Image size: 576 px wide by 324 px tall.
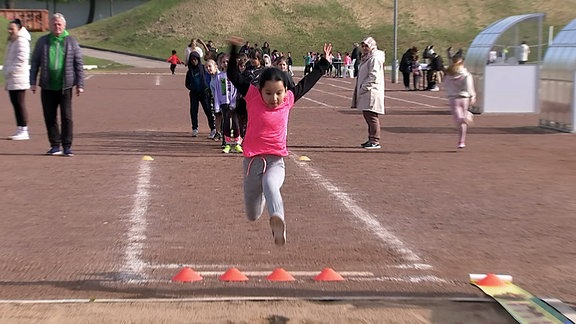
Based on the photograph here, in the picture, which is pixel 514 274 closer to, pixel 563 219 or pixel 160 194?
pixel 563 219

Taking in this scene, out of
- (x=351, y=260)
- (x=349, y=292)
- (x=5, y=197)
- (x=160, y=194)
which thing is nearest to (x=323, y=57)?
(x=351, y=260)

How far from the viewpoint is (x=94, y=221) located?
348 inches

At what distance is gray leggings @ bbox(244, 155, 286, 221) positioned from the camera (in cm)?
663

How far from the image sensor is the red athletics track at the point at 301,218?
6566mm

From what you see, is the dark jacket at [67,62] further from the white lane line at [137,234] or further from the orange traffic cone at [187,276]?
the orange traffic cone at [187,276]

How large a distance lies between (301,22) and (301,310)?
74222 millimetres

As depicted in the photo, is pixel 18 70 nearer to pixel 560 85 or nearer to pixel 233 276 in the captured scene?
pixel 233 276

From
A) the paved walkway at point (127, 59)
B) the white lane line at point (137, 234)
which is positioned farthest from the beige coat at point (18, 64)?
the paved walkway at point (127, 59)

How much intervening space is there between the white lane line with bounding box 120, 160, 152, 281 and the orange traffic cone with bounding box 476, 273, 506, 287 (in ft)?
8.11

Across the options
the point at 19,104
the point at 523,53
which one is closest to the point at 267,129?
the point at 19,104

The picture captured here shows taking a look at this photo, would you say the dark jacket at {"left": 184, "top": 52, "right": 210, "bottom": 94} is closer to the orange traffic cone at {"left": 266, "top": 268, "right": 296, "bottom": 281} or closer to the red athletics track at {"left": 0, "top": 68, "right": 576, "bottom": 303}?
the red athletics track at {"left": 0, "top": 68, "right": 576, "bottom": 303}

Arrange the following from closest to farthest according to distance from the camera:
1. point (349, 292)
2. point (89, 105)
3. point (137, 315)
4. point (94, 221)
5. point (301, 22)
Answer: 1. point (137, 315)
2. point (349, 292)
3. point (94, 221)
4. point (89, 105)
5. point (301, 22)

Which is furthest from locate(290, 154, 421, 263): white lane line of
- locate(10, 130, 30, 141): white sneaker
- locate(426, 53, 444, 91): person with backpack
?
locate(426, 53, 444, 91): person with backpack

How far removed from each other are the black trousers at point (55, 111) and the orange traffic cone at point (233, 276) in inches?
294
